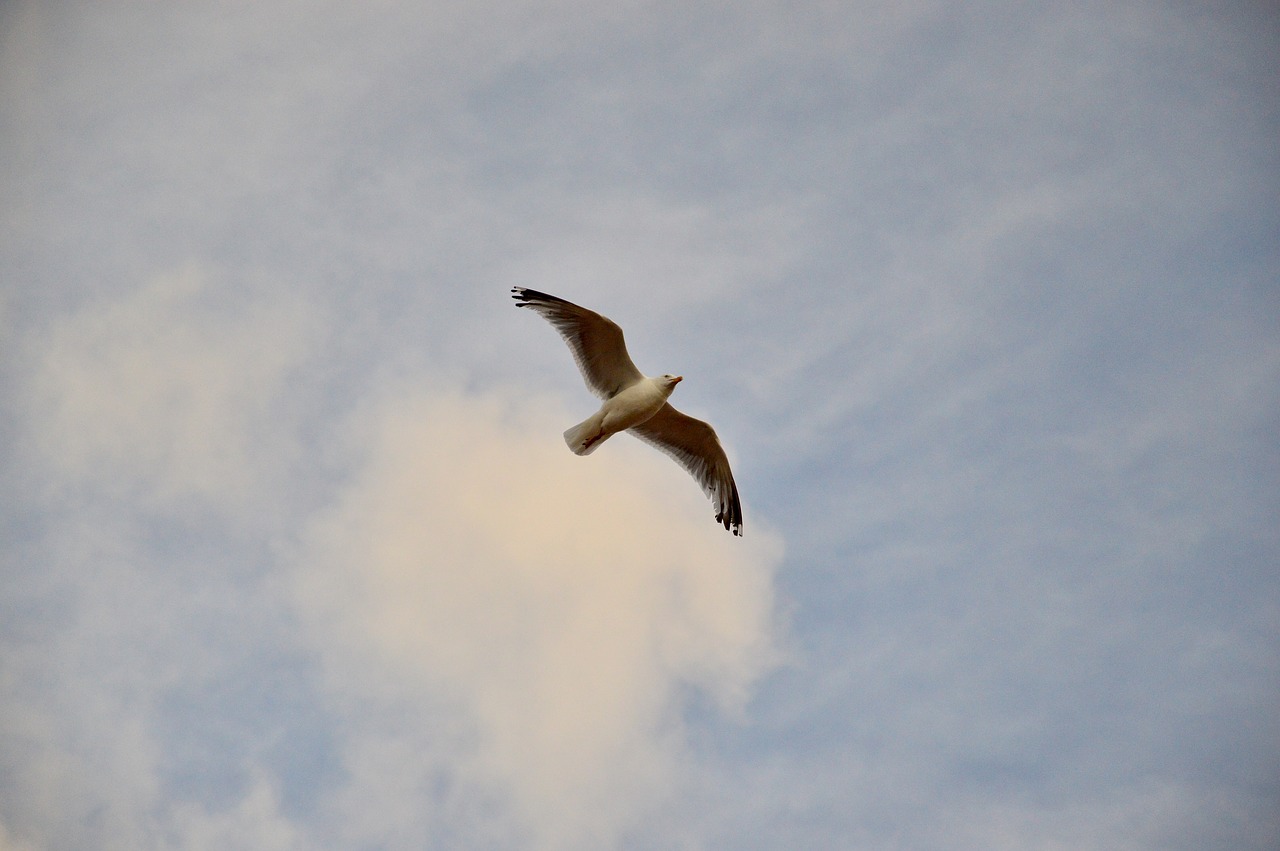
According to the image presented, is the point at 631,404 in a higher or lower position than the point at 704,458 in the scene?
lower

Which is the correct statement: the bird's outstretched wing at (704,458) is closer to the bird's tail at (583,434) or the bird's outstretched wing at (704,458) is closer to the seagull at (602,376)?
the seagull at (602,376)

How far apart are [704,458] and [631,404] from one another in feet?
7.43

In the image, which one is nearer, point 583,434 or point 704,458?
point 583,434

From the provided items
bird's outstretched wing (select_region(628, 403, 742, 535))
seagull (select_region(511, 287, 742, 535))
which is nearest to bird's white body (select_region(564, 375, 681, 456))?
seagull (select_region(511, 287, 742, 535))

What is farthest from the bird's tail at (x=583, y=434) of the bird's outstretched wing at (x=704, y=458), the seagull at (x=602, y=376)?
the bird's outstretched wing at (x=704, y=458)

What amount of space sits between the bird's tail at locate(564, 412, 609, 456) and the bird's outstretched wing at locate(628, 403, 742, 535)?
4.86ft

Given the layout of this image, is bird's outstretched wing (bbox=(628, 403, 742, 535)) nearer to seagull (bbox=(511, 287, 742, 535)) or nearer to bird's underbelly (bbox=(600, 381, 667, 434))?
seagull (bbox=(511, 287, 742, 535))

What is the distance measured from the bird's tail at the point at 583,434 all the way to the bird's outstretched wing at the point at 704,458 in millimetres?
1480

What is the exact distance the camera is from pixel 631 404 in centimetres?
1623

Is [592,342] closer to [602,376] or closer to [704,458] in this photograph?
[602,376]

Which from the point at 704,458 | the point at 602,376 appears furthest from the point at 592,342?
the point at 704,458

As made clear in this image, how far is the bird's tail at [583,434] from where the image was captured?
16.3 metres

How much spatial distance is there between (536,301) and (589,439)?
197cm

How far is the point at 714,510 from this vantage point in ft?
59.4
